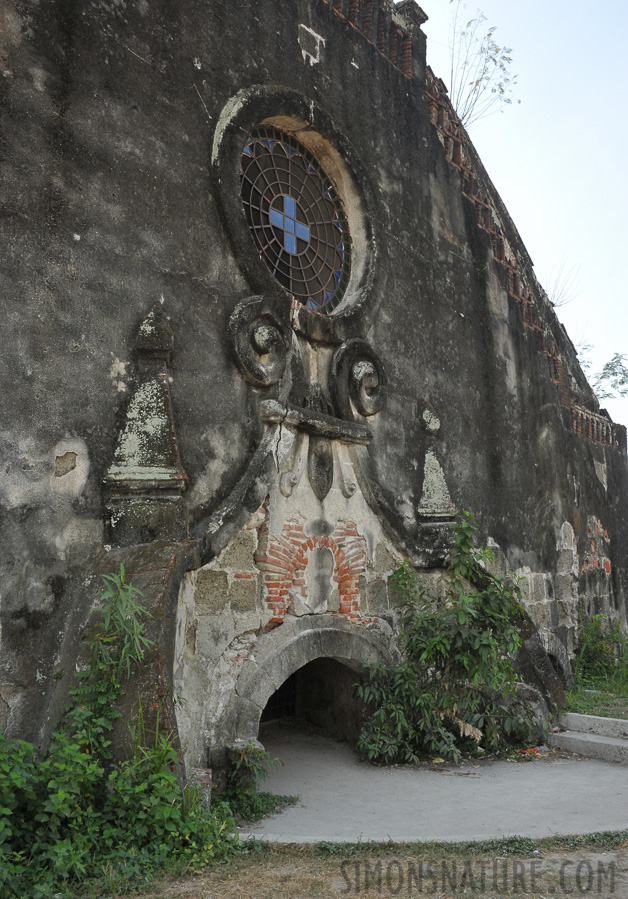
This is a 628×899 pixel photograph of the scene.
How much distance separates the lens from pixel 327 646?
5973 mm

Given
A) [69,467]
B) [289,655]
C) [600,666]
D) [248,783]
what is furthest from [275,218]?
[600,666]

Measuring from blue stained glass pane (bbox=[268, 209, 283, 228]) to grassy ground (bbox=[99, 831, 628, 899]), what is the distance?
491cm

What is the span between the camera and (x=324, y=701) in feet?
23.2

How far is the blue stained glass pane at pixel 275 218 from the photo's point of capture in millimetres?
6637

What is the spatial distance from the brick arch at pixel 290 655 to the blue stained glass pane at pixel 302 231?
345 cm

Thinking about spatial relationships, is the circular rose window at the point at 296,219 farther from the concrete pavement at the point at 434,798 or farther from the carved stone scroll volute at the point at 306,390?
the concrete pavement at the point at 434,798

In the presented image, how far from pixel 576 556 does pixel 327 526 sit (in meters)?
5.92

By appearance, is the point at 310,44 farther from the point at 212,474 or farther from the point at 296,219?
the point at 212,474

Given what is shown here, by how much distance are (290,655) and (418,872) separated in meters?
A: 2.01

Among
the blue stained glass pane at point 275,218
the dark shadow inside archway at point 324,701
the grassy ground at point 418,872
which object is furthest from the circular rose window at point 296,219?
the grassy ground at point 418,872

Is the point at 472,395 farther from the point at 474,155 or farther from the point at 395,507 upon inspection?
the point at 474,155

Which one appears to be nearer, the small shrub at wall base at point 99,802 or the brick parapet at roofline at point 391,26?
the small shrub at wall base at point 99,802

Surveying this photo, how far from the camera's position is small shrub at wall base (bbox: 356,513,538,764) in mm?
6184

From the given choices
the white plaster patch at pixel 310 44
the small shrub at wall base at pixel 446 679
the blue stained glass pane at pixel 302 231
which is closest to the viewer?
the small shrub at wall base at pixel 446 679
